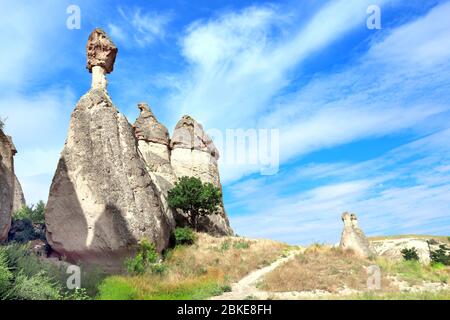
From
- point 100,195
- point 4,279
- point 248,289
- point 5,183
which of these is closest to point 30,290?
point 4,279

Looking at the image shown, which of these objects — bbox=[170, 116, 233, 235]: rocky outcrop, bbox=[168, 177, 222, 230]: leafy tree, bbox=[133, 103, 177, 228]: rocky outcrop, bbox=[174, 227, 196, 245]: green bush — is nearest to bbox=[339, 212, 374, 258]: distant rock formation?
bbox=[174, 227, 196, 245]: green bush

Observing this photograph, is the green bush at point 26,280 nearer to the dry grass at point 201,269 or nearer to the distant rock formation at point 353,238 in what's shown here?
the dry grass at point 201,269

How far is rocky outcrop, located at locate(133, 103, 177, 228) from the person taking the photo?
1194 inches

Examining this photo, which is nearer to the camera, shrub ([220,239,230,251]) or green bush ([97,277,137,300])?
green bush ([97,277,137,300])

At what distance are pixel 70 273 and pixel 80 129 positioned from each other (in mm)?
7717

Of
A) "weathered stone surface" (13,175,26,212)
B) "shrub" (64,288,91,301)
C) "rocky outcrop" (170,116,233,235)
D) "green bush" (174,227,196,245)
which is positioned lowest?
"shrub" (64,288,91,301)

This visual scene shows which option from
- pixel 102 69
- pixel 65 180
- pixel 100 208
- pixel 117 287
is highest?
pixel 102 69

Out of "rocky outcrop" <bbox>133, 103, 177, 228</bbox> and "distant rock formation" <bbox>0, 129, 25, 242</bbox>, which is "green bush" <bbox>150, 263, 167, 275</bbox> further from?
"rocky outcrop" <bbox>133, 103, 177, 228</bbox>

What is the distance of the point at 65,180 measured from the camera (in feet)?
61.0

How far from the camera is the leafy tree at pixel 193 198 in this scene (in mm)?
26219

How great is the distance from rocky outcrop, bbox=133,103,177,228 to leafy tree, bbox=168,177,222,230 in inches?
79.9
